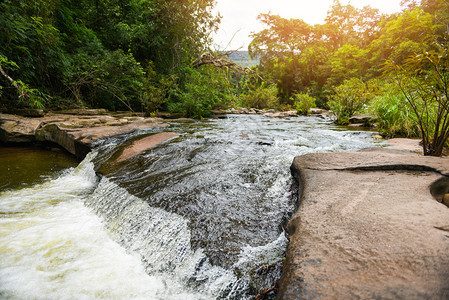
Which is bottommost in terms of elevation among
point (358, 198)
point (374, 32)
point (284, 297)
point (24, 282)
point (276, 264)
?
point (24, 282)

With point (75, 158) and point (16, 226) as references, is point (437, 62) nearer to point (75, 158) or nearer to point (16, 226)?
point (16, 226)

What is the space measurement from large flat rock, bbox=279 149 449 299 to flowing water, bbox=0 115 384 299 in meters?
0.37

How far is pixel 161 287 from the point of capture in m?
1.41

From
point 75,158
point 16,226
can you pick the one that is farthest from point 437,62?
point 75,158

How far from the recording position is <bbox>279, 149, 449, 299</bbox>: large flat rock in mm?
810

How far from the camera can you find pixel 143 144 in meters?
4.13

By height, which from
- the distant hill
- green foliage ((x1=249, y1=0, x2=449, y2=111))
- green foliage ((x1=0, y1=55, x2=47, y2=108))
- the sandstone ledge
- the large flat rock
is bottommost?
the large flat rock

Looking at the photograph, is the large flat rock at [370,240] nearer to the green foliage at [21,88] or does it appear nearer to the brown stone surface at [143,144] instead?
the brown stone surface at [143,144]

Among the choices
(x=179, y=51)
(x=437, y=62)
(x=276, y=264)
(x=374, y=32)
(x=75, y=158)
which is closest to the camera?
(x=276, y=264)

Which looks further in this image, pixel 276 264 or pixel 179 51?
pixel 179 51

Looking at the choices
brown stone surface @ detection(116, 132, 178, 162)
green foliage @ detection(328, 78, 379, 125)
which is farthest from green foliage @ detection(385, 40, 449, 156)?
green foliage @ detection(328, 78, 379, 125)

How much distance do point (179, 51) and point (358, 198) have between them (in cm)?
1176

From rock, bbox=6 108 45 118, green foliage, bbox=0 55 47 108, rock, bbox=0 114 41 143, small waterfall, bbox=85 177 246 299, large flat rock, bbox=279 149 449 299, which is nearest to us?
large flat rock, bbox=279 149 449 299

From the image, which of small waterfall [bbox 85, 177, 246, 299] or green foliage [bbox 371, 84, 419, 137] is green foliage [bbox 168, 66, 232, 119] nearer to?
green foliage [bbox 371, 84, 419, 137]
